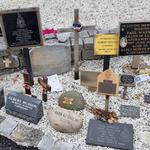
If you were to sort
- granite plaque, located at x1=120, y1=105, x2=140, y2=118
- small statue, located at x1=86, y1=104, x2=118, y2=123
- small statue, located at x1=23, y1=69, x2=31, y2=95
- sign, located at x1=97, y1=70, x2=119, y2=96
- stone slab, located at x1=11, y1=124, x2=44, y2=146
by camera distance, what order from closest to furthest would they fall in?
sign, located at x1=97, y1=70, x2=119, y2=96, stone slab, located at x1=11, y1=124, x2=44, y2=146, small statue, located at x1=86, y1=104, x2=118, y2=123, granite plaque, located at x1=120, y1=105, x2=140, y2=118, small statue, located at x1=23, y1=69, x2=31, y2=95

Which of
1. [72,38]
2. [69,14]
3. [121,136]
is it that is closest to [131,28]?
[72,38]

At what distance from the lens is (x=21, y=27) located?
6.55 meters

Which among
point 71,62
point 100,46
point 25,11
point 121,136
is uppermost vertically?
point 25,11

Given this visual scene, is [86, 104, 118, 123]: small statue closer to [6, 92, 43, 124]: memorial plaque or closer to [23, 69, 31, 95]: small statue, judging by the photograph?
[6, 92, 43, 124]: memorial plaque

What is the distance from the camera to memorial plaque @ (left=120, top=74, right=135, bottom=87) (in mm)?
6943

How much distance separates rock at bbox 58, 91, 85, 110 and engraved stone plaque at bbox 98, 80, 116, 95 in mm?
732

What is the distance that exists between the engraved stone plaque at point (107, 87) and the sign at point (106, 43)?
1.00 m

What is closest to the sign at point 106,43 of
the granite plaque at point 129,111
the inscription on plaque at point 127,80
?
the inscription on plaque at point 127,80

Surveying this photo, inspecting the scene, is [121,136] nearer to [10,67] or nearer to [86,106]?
[86,106]

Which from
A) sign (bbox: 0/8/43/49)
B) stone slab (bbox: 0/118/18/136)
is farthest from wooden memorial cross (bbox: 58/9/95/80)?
stone slab (bbox: 0/118/18/136)

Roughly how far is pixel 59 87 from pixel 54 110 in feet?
3.30

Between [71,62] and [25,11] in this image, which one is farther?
[71,62]

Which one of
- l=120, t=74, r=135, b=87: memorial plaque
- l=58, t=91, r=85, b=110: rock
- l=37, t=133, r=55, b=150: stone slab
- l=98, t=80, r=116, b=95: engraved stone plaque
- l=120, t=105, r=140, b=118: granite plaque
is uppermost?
l=98, t=80, r=116, b=95: engraved stone plaque

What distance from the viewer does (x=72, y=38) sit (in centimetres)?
788
